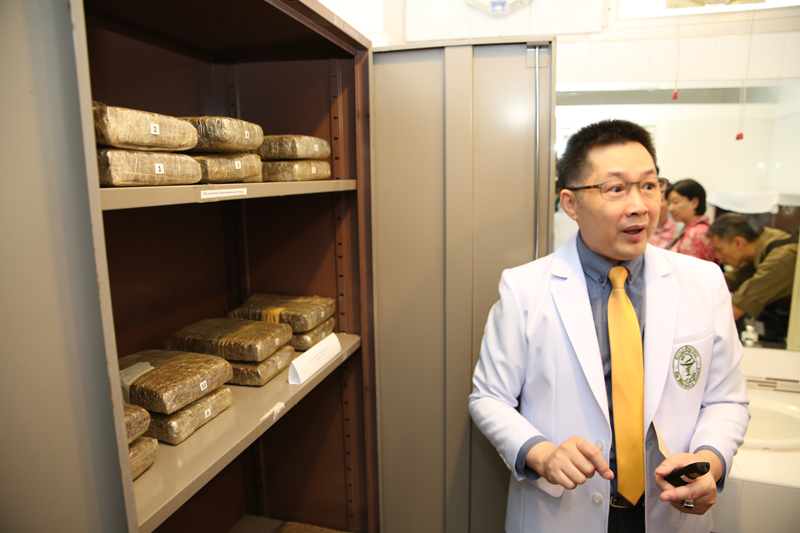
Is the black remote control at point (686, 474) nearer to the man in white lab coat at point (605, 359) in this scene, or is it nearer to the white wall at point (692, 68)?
the man in white lab coat at point (605, 359)

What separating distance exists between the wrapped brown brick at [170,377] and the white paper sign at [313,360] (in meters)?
0.18

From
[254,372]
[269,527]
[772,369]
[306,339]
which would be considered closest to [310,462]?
[269,527]

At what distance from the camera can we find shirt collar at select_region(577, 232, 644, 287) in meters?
1.36

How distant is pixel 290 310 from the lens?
1.64m

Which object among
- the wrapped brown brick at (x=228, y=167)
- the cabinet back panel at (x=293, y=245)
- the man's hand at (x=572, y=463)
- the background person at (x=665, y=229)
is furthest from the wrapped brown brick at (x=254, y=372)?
the background person at (x=665, y=229)

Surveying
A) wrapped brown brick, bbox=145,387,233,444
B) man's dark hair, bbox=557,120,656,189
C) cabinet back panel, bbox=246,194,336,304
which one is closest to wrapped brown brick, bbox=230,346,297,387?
wrapped brown brick, bbox=145,387,233,444

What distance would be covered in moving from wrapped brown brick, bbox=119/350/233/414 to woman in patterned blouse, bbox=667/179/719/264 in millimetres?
1970

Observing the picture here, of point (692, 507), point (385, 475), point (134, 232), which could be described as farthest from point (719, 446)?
point (134, 232)

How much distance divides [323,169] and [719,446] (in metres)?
1.37

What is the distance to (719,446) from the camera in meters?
1.20

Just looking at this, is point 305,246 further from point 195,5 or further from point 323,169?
point 195,5

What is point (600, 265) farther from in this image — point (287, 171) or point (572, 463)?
point (287, 171)

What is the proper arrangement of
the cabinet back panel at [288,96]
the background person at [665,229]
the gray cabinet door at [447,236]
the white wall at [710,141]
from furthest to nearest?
the background person at [665,229] → the white wall at [710,141] → the cabinet back panel at [288,96] → the gray cabinet door at [447,236]

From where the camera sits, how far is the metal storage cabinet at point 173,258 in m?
0.70
